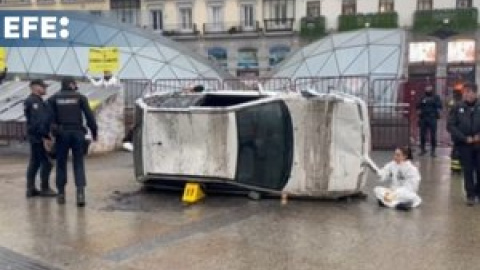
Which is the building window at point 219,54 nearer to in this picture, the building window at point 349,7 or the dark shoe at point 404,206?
the building window at point 349,7

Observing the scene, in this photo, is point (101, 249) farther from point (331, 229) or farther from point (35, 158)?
point (35, 158)

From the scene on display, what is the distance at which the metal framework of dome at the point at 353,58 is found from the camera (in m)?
24.8

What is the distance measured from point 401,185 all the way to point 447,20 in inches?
1620

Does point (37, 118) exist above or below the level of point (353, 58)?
below

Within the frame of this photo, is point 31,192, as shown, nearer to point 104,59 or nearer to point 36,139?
point 36,139

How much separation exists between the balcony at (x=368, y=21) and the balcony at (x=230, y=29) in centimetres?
687

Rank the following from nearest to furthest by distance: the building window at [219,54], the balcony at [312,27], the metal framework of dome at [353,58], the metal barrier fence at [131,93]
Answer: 1. the metal barrier fence at [131,93]
2. the metal framework of dome at [353,58]
3. the balcony at [312,27]
4. the building window at [219,54]

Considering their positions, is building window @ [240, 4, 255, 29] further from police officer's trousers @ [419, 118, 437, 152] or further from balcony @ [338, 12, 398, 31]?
police officer's trousers @ [419, 118, 437, 152]

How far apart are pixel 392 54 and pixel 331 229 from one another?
19179 millimetres

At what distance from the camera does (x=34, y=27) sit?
29484 mm

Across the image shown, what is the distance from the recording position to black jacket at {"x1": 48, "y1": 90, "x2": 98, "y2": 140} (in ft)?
28.0

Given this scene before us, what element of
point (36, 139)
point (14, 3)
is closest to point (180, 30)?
point (14, 3)

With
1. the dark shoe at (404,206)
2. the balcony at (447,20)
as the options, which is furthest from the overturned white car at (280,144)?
the balcony at (447,20)

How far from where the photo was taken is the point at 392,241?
6750 millimetres
